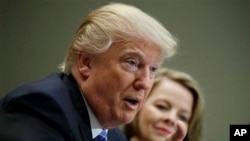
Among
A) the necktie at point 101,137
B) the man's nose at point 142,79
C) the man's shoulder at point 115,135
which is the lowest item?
the man's shoulder at point 115,135

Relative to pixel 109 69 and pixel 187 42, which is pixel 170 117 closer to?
pixel 109 69

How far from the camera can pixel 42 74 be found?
11.1 ft

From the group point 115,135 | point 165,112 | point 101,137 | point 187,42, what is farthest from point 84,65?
point 187,42

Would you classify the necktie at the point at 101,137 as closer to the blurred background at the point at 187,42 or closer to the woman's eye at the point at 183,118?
the woman's eye at the point at 183,118

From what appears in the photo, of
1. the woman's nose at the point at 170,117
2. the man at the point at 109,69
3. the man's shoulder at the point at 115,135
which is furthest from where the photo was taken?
the woman's nose at the point at 170,117

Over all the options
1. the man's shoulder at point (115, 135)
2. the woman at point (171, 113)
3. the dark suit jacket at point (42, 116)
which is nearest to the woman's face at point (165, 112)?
the woman at point (171, 113)

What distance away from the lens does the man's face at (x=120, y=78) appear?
1.03m

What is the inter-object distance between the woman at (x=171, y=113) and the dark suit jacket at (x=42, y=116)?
1.75ft

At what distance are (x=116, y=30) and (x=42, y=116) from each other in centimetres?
27

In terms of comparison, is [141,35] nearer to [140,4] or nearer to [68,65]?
[68,65]

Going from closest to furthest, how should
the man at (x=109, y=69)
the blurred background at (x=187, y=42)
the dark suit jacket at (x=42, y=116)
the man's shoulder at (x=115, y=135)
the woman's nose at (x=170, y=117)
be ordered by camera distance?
the dark suit jacket at (x=42, y=116) < the man at (x=109, y=69) < the man's shoulder at (x=115, y=135) < the woman's nose at (x=170, y=117) < the blurred background at (x=187, y=42)

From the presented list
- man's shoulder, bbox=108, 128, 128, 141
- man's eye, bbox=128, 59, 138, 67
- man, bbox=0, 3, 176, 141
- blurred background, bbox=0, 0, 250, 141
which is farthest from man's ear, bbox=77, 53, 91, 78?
blurred background, bbox=0, 0, 250, 141

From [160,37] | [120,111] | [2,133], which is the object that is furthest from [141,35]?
[2,133]

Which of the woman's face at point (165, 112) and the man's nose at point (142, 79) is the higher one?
the man's nose at point (142, 79)
